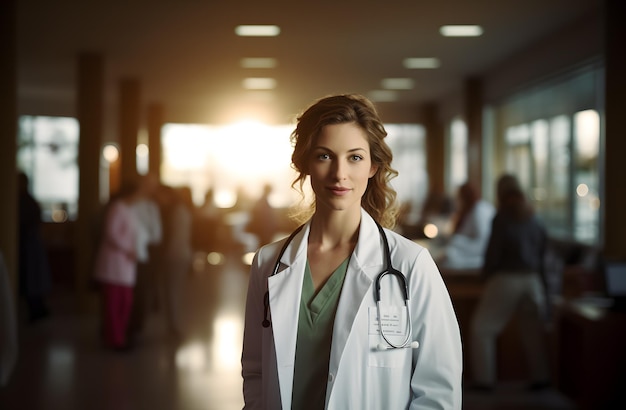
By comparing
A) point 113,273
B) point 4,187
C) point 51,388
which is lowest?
point 51,388

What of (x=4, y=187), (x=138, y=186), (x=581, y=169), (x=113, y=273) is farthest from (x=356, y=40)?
(x=4, y=187)

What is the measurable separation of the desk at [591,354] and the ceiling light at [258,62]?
7433mm

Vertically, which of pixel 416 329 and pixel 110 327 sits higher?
pixel 416 329

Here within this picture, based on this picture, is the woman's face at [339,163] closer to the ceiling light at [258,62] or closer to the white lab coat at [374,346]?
the white lab coat at [374,346]

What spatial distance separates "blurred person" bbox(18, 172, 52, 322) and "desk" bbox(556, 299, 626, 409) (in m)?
6.47

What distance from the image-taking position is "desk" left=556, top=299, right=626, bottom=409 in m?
5.35

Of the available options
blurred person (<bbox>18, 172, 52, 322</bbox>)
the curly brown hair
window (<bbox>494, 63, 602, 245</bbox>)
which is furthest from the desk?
blurred person (<bbox>18, 172, 52, 322</bbox>)

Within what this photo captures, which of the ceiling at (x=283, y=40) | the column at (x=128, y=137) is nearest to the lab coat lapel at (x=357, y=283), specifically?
the ceiling at (x=283, y=40)

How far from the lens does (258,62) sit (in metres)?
13.0

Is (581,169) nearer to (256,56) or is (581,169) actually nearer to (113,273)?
(256,56)

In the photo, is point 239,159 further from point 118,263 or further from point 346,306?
point 346,306

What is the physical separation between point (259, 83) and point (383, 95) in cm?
348

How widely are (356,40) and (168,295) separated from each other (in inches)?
168

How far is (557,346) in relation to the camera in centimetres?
658
